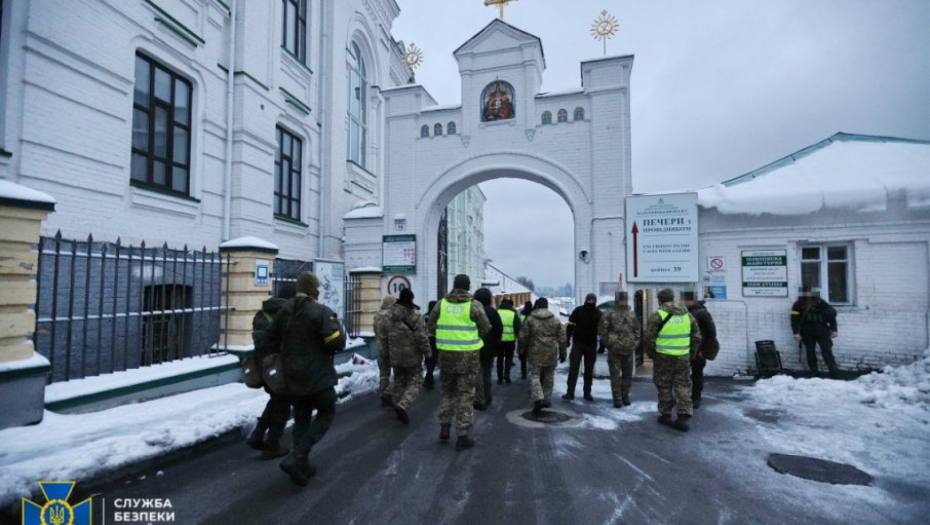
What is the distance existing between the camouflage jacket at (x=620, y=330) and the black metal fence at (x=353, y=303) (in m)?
6.98

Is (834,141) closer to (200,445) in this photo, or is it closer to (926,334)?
(926,334)

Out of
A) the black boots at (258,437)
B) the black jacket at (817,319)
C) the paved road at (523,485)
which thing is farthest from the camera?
the black jacket at (817,319)

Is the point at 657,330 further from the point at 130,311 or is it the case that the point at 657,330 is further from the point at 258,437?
the point at 130,311

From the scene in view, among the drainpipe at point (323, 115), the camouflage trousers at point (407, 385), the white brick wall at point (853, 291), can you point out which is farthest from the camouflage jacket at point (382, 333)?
the drainpipe at point (323, 115)

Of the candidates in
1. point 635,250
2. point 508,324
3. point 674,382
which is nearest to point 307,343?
point 674,382

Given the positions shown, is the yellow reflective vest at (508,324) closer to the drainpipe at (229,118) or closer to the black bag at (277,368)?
the black bag at (277,368)

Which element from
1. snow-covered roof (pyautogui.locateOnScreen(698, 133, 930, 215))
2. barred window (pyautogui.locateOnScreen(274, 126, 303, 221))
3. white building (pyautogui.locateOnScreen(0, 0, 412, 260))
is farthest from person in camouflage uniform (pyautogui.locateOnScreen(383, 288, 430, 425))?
barred window (pyautogui.locateOnScreen(274, 126, 303, 221))

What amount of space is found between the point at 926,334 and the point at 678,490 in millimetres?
8684

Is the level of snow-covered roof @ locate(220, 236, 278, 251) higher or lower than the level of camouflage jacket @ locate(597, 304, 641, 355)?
higher

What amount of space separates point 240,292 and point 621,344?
6586 mm

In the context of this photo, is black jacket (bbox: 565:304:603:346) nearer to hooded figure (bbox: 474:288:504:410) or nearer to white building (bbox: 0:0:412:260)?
hooded figure (bbox: 474:288:504:410)

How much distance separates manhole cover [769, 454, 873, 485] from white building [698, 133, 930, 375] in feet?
19.1

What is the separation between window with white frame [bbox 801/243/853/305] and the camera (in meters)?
9.75

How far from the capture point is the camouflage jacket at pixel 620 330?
752cm
